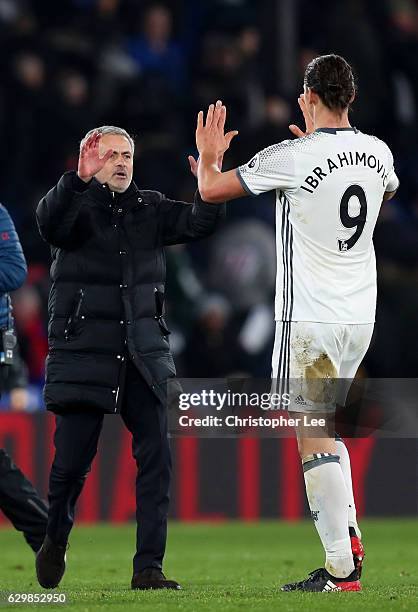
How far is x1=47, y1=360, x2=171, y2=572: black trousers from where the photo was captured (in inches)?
273

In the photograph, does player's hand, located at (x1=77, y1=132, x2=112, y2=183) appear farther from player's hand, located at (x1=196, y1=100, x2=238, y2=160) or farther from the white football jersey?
the white football jersey

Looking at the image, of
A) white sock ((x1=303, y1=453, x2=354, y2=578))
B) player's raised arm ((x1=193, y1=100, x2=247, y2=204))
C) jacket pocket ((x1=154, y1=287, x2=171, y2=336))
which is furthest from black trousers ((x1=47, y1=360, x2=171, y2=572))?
player's raised arm ((x1=193, y1=100, x2=247, y2=204))

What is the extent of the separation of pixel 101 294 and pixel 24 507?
1.31 metres

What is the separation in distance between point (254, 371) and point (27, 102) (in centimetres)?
290

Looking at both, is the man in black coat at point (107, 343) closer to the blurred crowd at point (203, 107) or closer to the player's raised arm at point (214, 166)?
the player's raised arm at point (214, 166)

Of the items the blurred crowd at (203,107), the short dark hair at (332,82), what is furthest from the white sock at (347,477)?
the blurred crowd at (203,107)

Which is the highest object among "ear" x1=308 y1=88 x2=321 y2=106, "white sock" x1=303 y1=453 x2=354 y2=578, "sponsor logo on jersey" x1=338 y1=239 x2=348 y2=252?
"ear" x1=308 y1=88 x2=321 y2=106

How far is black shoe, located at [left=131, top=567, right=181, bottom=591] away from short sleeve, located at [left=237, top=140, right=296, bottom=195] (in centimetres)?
169

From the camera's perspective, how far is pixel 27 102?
42.5 feet

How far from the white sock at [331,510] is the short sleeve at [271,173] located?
3.65 ft

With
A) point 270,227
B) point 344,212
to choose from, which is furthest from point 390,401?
point 270,227

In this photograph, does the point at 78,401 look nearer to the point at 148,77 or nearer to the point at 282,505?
the point at 282,505

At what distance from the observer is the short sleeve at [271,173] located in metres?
6.56

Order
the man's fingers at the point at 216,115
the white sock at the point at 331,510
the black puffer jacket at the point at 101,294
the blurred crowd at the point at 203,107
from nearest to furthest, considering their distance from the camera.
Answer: the white sock at the point at 331,510
the man's fingers at the point at 216,115
the black puffer jacket at the point at 101,294
the blurred crowd at the point at 203,107
